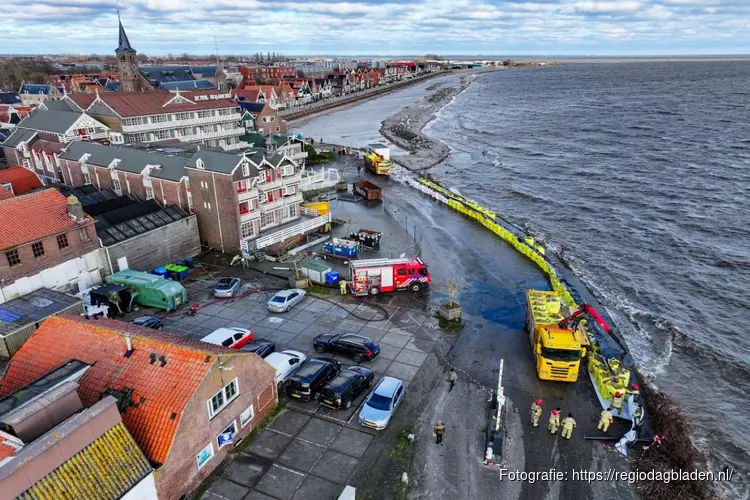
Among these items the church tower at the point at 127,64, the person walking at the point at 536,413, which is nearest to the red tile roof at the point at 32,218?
the person walking at the point at 536,413

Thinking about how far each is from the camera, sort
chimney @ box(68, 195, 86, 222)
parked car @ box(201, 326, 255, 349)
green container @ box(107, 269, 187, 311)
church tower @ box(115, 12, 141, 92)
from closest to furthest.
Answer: parked car @ box(201, 326, 255, 349)
green container @ box(107, 269, 187, 311)
chimney @ box(68, 195, 86, 222)
church tower @ box(115, 12, 141, 92)

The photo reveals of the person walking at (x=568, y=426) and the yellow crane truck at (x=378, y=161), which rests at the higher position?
the yellow crane truck at (x=378, y=161)

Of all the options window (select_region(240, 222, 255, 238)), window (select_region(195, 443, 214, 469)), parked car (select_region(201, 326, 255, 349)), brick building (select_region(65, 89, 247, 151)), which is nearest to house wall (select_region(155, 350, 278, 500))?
window (select_region(195, 443, 214, 469))

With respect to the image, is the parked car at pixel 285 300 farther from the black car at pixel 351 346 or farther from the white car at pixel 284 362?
the white car at pixel 284 362

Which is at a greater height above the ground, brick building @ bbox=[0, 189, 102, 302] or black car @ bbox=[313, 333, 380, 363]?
brick building @ bbox=[0, 189, 102, 302]

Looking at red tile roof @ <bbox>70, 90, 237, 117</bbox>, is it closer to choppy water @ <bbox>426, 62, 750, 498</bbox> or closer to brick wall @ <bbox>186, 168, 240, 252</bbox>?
brick wall @ <bbox>186, 168, 240, 252</bbox>

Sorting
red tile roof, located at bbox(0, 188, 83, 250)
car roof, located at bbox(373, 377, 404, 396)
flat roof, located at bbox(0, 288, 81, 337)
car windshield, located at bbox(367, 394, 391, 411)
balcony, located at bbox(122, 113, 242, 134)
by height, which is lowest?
car windshield, located at bbox(367, 394, 391, 411)

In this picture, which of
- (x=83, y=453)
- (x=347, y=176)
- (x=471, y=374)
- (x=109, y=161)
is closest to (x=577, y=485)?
(x=471, y=374)

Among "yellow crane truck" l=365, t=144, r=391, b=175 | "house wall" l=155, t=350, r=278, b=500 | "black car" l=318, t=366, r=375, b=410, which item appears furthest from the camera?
"yellow crane truck" l=365, t=144, r=391, b=175

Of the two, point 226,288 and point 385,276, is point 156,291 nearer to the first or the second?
point 226,288
